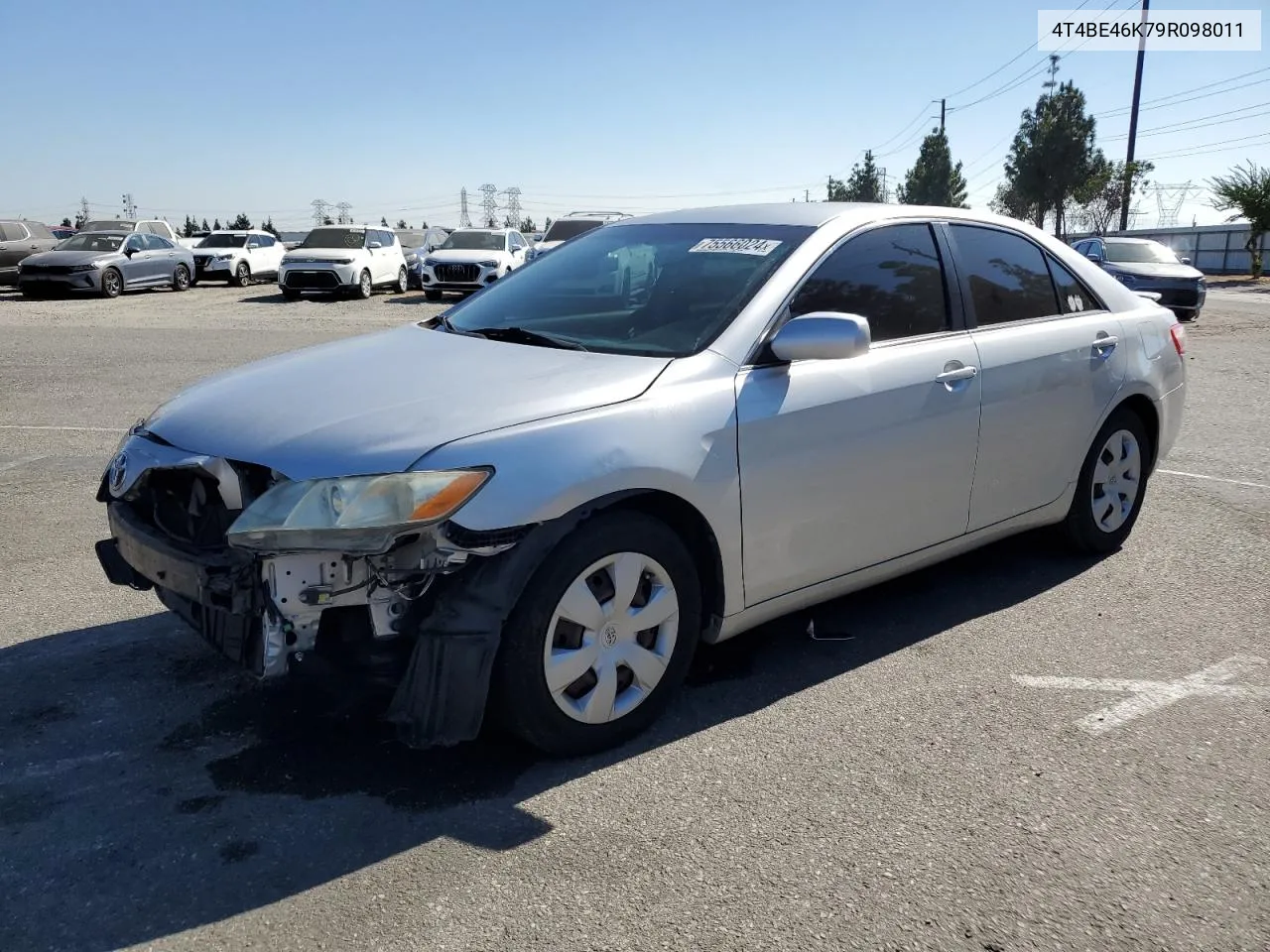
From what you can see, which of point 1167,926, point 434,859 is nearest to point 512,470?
point 434,859

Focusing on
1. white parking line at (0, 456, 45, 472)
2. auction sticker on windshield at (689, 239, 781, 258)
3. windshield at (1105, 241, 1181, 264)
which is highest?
auction sticker on windshield at (689, 239, 781, 258)

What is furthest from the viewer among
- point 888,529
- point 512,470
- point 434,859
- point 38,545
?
point 38,545

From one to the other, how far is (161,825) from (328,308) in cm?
2096

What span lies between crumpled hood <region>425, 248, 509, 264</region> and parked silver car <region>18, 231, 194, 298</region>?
299 inches

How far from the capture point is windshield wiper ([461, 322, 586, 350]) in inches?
148

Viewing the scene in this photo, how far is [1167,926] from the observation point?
248 centimetres

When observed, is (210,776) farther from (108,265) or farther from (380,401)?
(108,265)

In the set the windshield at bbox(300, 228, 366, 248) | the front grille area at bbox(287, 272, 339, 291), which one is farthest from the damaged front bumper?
the windshield at bbox(300, 228, 366, 248)

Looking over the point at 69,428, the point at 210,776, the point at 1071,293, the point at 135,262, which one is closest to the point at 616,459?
the point at 210,776

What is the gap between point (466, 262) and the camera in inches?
912

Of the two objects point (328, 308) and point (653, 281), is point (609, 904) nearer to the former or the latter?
point (653, 281)

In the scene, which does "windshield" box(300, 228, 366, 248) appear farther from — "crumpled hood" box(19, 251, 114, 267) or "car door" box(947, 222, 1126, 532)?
"car door" box(947, 222, 1126, 532)

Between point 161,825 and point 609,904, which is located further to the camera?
point 161,825

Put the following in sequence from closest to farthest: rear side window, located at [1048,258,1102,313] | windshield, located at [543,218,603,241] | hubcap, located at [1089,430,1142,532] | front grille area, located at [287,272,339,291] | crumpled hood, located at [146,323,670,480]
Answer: crumpled hood, located at [146,323,670,480] → rear side window, located at [1048,258,1102,313] → hubcap, located at [1089,430,1142,532] → windshield, located at [543,218,603,241] → front grille area, located at [287,272,339,291]
